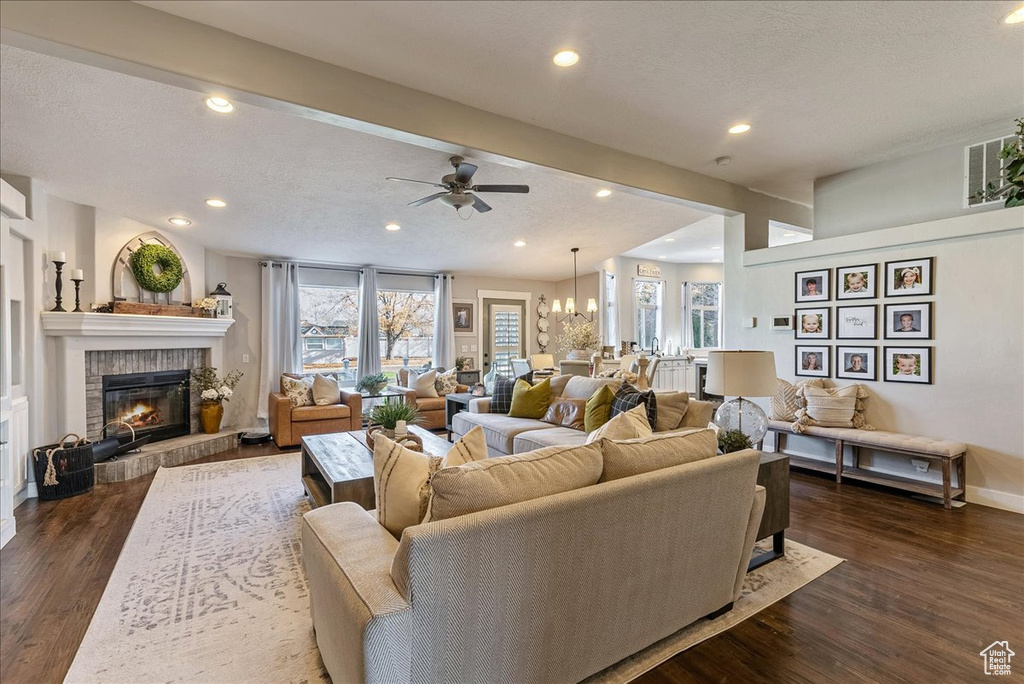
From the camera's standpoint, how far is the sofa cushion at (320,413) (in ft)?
18.0

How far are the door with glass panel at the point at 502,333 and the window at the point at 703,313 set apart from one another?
359cm

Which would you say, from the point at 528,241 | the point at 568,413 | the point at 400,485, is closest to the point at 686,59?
the point at 400,485

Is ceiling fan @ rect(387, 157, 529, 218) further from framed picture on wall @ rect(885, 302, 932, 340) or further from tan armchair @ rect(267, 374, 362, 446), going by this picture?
framed picture on wall @ rect(885, 302, 932, 340)

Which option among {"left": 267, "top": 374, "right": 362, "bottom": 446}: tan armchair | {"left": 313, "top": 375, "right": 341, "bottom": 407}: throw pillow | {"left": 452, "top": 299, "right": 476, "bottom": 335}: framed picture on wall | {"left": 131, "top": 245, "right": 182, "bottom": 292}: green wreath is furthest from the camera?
{"left": 452, "top": 299, "right": 476, "bottom": 335}: framed picture on wall

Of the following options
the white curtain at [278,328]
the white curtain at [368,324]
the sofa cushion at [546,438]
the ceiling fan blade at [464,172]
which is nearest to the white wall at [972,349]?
the sofa cushion at [546,438]

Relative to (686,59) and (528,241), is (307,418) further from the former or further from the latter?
(686,59)

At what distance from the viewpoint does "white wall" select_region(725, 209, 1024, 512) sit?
11.4 feet

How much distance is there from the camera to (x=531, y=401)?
15.2ft

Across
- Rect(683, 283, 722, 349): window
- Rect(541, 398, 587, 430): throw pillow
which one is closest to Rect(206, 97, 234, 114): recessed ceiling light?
Rect(541, 398, 587, 430): throw pillow

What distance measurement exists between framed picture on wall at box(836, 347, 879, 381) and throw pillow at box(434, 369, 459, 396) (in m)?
4.84

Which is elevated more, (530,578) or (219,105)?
(219,105)

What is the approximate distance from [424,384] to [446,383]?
35cm

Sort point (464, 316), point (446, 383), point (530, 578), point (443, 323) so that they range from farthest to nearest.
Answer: point (464, 316), point (443, 323), point (446, 383), point (530, 578)

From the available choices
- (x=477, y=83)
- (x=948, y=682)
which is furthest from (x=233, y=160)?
(x=948, y=682)
